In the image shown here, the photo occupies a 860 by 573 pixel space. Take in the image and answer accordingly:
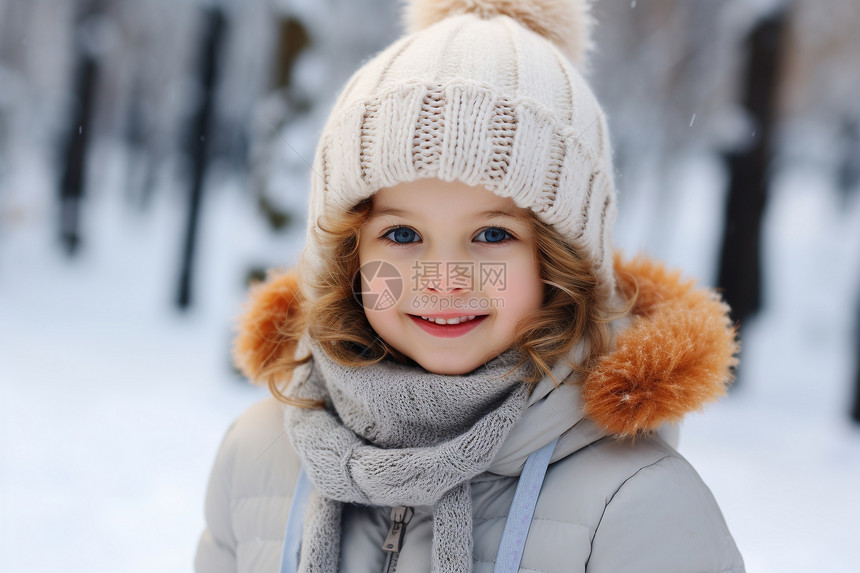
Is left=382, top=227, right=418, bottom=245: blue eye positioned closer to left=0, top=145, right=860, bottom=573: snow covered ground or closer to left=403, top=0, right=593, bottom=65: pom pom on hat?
left=403, top=0, right=593, bottom=65: pom pom on hat

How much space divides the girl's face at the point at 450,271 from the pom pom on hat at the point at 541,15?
0.61m

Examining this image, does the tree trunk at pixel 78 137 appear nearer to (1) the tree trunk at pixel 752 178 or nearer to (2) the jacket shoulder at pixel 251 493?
(1) the tree trunk at pixel 752 178

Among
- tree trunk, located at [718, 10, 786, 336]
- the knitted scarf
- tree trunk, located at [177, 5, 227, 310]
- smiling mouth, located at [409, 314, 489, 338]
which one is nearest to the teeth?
smiling mouth, located at [409, 314, 489, 338]

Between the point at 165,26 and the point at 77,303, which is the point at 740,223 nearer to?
the point at 77,303

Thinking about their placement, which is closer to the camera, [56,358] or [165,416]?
[165,416]

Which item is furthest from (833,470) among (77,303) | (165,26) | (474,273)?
(165,26)

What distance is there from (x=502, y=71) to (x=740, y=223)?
529 centimetres

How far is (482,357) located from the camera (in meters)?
1.42

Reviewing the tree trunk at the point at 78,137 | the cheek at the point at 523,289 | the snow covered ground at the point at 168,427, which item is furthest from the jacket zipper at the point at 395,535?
the tree trunk at the point at 78,137

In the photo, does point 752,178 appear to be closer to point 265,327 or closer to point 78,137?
point 265,327

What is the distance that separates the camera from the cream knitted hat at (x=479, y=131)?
4.39ft

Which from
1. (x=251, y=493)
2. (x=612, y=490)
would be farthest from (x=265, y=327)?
(x=612, y=490)

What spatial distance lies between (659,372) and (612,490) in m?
0.25

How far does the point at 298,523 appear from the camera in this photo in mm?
1488
